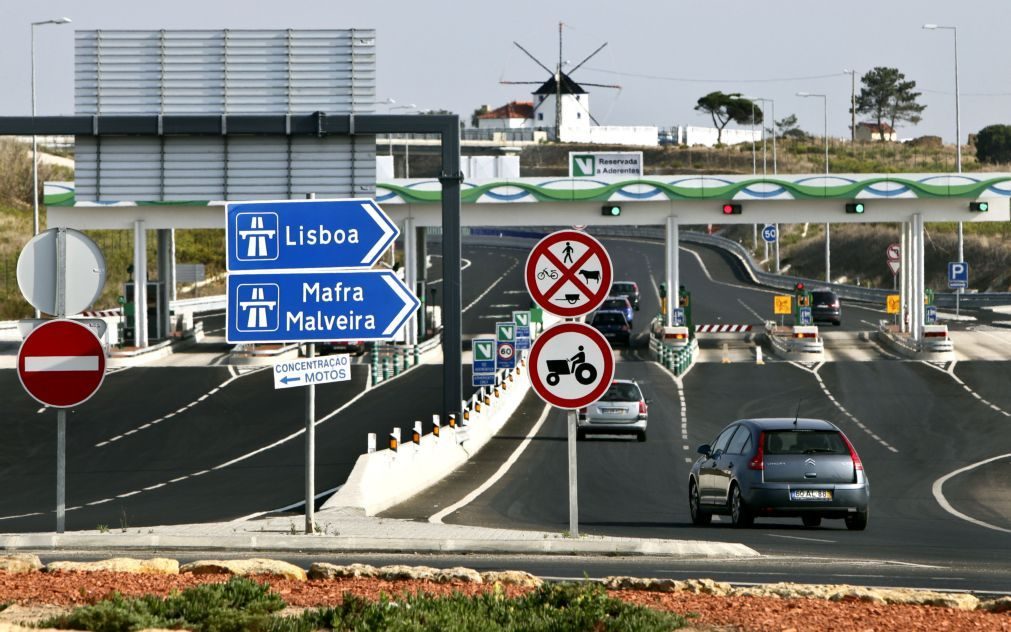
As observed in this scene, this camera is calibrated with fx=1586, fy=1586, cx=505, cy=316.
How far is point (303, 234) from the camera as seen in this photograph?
15.5 m

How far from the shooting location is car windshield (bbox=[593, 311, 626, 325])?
62.4 meters

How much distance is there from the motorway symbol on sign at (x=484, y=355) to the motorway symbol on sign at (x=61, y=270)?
84.7ft

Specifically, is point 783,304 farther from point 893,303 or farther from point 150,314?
point 150,314

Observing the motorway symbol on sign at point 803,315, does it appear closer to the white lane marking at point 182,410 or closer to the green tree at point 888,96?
the white lane marking at point 182,410

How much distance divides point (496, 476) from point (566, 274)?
15627mm

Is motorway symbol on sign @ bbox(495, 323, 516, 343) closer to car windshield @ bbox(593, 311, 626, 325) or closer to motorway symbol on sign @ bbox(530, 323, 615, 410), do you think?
car windshield @ bbox(593, 311, 626, 325)

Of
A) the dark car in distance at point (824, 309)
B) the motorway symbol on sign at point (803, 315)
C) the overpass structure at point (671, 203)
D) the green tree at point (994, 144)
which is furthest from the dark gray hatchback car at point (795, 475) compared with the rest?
the green tree at point (994, 144)

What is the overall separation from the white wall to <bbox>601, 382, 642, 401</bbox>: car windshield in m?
147

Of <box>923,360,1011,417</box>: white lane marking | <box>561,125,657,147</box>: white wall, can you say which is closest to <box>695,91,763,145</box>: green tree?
<box>561,125,657,147</box>: white wall

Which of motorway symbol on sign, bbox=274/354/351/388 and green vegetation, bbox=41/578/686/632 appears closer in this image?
green vegetation, bbox=41/578/686/632

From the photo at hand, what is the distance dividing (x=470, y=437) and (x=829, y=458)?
1455 centimetres

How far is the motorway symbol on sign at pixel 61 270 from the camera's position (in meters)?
13.2

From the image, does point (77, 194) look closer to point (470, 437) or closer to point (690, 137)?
point (470, 437)

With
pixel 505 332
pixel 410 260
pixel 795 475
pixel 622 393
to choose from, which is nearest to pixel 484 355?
pixel 622 393
